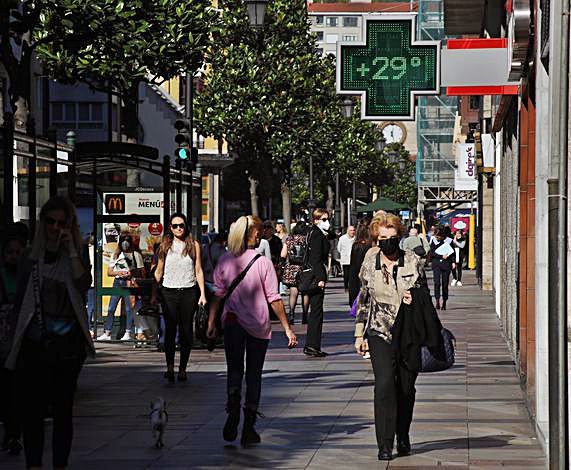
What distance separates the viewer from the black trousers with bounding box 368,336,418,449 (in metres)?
10.1

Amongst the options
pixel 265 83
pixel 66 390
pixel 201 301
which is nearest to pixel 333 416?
pixel 201 301

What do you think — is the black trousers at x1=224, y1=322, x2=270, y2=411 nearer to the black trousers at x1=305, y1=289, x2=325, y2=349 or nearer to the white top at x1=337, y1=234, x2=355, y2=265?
the black trousers at x1=305, y1=289, x2=325, y2=349

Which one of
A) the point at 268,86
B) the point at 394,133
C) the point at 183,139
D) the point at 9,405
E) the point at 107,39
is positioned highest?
the point at 394,133

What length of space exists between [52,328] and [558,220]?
3.41 metres

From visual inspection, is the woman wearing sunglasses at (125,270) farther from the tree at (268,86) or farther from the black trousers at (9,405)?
the tree at (268,86)

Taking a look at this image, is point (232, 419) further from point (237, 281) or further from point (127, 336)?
point (127, 336)

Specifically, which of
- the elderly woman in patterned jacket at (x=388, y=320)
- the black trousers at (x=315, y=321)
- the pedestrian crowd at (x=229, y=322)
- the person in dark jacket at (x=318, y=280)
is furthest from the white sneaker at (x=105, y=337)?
the elderly woman in patterned jacket at (x=388, y=320)

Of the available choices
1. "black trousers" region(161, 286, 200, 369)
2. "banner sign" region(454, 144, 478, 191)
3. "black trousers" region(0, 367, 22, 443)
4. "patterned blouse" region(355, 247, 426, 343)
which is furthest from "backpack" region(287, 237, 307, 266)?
"banner sign" region(454, 144, 478, 191)

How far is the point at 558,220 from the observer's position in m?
6.75

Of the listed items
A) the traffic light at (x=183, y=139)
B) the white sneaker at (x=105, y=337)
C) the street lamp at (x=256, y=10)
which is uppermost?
the street lamp at (x=256, y=10)

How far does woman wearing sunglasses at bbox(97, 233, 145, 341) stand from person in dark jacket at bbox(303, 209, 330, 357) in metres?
2.70

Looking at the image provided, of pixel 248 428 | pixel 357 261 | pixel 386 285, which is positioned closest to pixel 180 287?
pixel 248 428

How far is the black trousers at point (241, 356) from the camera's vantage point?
11.0 m

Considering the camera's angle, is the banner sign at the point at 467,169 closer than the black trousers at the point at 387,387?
No
